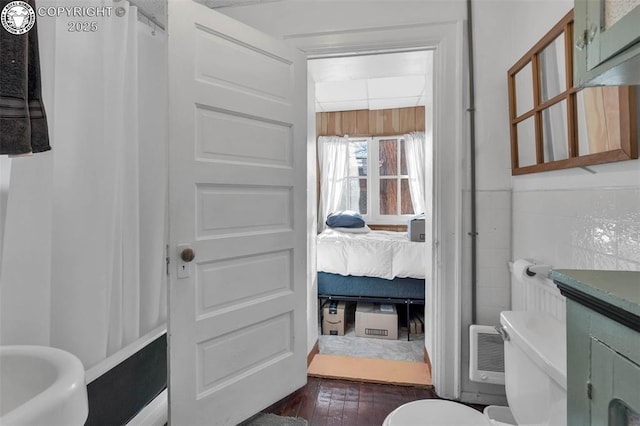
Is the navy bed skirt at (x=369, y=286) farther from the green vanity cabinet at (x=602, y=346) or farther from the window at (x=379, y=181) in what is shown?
the green vanity cabinet at (x=602, y=346)

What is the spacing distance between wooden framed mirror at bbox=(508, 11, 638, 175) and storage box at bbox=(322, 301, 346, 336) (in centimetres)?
186

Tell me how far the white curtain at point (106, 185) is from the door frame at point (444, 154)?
978mm

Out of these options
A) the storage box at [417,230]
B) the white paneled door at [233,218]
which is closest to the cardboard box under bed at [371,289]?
the storage box at [417,230]

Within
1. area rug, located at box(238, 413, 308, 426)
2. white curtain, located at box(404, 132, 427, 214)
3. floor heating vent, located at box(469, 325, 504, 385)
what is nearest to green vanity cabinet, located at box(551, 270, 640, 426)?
floor heating vent, located at box(469, 325, 504, 385)

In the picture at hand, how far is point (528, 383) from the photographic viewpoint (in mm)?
913

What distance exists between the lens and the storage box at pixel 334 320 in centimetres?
281

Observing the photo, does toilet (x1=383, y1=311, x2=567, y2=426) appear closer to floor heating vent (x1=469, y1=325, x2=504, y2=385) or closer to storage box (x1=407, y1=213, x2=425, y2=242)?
floor heating vent (x1=469, y1=325, x2=504, y2=385)

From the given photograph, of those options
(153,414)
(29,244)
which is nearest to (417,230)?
(153,414)

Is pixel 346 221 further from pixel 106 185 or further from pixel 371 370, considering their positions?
pixel 106 185

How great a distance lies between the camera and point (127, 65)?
1.40 m

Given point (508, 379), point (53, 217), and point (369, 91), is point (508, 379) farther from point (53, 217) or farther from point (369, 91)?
point (369, 91)

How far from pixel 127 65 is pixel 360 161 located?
11.2 feet

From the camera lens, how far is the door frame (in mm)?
1739

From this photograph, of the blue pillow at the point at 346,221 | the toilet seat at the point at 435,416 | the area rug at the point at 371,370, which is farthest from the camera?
the blue pillow at the point at 346,221
